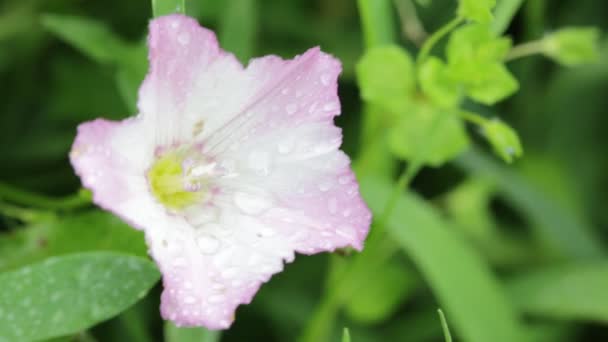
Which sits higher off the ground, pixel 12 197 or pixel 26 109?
pixel 26 109

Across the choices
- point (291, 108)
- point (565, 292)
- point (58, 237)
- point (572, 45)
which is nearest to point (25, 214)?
point (58, 237)

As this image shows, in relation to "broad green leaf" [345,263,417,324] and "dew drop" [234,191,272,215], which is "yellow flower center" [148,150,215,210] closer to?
→ "dew drop" [234,191,272,215]

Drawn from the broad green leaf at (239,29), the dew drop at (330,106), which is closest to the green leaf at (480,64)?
the dew drop at (330,106)

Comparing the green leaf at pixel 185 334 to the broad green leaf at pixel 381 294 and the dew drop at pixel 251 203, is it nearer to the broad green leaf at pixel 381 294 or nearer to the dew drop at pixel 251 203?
the dew drop at pixel 251 203

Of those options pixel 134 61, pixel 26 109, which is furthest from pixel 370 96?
pixel 26 109

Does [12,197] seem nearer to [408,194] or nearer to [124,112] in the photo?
[124,112]

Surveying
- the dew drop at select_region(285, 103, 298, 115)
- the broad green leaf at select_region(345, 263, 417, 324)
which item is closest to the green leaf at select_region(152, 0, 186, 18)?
the dew drop at select_region(285, 103, 298, 115)

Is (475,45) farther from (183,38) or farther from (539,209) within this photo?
(539,209)
